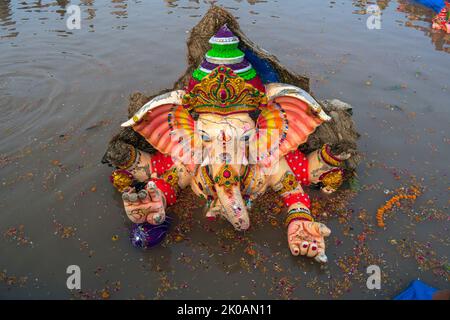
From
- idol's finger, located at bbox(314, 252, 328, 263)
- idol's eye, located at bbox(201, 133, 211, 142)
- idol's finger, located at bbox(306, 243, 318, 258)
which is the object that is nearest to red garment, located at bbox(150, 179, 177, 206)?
idol's eye, located at bbox(201, 133, 211, 142)

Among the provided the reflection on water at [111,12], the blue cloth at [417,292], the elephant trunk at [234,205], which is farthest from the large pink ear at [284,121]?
the reflection on water at [111,12]

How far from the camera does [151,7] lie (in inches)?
469

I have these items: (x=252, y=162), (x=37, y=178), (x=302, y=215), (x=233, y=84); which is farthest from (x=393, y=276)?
(x=37, y=178)

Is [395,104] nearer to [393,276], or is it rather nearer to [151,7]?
[393,276]

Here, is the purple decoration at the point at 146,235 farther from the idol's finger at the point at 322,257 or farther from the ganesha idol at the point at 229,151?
the idol's finger at the point at 322,257

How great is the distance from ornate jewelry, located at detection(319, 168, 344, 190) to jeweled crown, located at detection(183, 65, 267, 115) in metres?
1.31

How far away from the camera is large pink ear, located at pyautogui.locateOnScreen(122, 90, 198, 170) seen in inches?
Answer: 161

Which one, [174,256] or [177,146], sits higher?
[177,146]

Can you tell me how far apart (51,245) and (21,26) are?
8.52m

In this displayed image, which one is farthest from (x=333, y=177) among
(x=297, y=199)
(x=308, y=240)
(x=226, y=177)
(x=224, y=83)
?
(x=224, y=83)

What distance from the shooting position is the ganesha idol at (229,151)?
3791 mm

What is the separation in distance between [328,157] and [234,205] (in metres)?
1.35

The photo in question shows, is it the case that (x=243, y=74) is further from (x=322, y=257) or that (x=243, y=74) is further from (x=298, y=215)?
(x=322, y=257)

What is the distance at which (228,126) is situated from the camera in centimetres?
379
